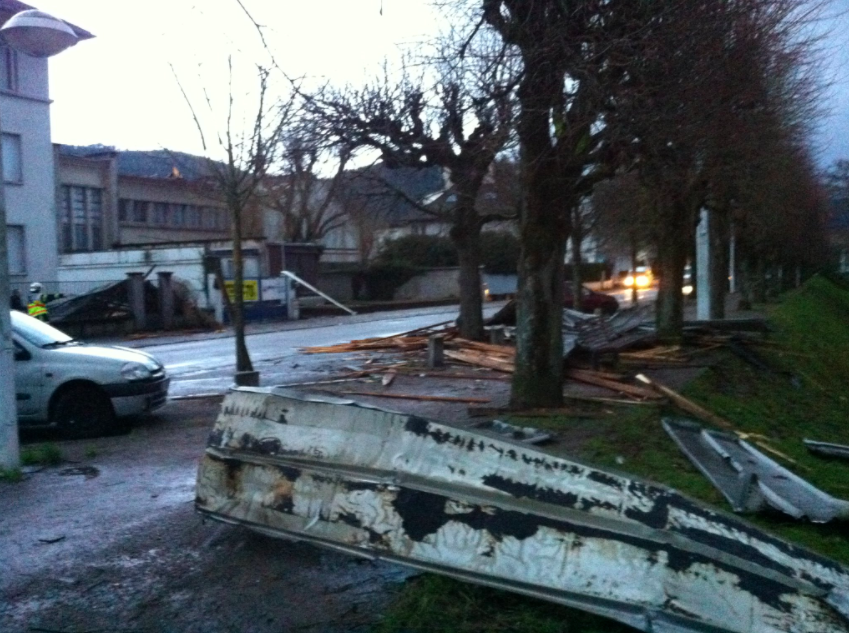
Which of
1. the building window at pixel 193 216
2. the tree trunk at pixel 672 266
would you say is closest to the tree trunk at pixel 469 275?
the tree trunk at pixel 672 266

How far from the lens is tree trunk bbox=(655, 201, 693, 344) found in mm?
18578

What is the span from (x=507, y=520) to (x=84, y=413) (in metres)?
8.27

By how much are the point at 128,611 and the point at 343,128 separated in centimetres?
1183

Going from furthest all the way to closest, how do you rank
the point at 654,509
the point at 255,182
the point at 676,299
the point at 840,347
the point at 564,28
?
the point at 840,347 → the point at 676,299 → the point at 255,182 → the point at 564,28 → the point at 654,509

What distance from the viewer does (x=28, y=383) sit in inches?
467

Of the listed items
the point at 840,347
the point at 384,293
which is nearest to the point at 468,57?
the point at 840,347

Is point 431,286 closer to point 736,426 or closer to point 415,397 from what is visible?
point 415,397

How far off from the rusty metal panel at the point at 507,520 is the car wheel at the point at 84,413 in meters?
6.28

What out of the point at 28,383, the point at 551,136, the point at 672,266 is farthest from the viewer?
the point at 672,266

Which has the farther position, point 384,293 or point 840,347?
point 384,293

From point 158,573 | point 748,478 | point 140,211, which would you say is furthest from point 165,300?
point 748,478

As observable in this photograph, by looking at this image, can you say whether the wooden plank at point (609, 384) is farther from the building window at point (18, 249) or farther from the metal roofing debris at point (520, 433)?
the building window at point (18, 249)

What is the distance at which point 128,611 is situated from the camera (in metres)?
5.67

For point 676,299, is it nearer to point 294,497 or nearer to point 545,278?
point 545,278
